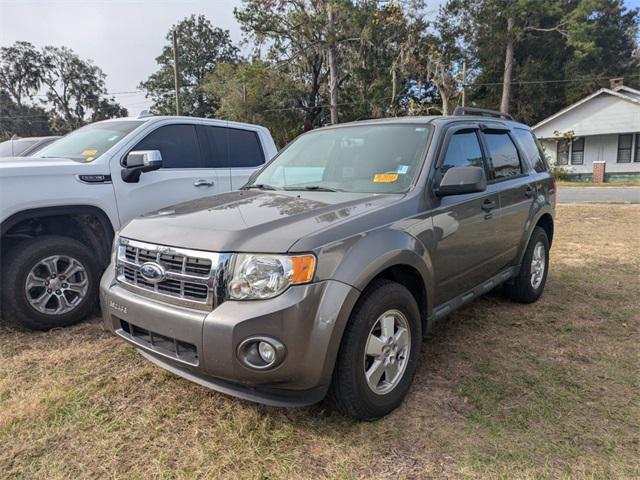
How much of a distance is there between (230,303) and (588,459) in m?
2.01

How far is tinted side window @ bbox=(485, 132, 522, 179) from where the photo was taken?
4070 mm

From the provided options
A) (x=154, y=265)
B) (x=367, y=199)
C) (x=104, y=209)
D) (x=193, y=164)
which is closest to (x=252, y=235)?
(x=154, y=265)

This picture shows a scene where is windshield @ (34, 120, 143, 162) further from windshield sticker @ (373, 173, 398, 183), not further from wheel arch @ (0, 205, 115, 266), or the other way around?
windshield sticker @ (373, 173, 398, 183)

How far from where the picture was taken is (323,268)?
2305mm

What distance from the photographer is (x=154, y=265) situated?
257 centimetres

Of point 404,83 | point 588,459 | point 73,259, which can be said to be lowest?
point 588,459

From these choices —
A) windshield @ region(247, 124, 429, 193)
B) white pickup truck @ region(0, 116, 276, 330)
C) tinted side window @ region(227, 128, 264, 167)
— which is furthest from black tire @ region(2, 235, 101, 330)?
tinted side window @ region(227, 128, 264, 167)

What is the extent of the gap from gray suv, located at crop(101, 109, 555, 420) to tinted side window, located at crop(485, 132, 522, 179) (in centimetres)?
22

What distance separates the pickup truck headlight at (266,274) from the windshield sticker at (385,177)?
115cm

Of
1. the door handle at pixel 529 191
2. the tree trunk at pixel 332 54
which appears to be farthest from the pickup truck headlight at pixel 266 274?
the tree trunk at pixel 332 54

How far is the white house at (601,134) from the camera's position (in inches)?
1051

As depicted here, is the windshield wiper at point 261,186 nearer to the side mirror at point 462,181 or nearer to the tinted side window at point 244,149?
the side mirror at point 462,181

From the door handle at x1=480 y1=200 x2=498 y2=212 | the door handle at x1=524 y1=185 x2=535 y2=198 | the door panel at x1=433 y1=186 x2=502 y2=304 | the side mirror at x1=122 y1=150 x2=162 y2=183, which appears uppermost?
the side mirror at x1=122 y1=150 x2=162 y2=183

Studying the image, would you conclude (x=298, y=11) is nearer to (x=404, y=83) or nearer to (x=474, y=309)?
(x=404, y=83)
